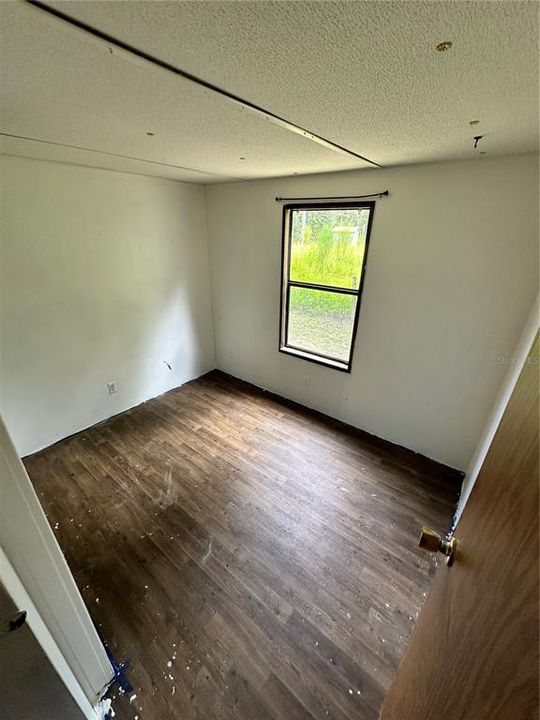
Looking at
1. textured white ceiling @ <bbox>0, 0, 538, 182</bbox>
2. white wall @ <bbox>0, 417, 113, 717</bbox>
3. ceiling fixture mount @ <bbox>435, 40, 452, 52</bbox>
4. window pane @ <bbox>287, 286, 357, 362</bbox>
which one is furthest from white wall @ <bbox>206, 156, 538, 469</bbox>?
white wall @ <bbox>0, 417, 113, 717</bbox>

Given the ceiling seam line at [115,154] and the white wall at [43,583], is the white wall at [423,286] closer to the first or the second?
the ceiling seam line at [115,154]

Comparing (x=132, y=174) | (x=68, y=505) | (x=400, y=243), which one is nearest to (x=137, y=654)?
(x=68, y=505)

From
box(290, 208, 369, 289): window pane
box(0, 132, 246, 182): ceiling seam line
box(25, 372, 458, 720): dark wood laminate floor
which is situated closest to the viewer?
box(25, 372, 458, 720): dark wood laminate floor

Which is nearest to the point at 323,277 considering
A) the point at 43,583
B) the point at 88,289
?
the point at 88,289

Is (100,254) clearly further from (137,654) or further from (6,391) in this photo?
(137,654)

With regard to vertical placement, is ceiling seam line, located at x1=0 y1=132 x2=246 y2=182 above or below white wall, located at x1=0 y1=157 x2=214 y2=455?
above

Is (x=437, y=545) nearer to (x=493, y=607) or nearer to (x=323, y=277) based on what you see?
(x=493, y=607)

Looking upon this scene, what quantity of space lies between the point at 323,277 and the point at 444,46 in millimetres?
2016

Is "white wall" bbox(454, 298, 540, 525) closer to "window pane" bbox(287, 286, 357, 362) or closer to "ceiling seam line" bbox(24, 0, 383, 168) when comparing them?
"window pane" bbox(287, 286, 357, 362)

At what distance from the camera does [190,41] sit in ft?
2.22

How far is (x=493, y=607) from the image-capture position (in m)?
0.48

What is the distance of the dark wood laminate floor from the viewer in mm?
1254

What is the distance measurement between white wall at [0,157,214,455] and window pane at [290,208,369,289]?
1258 millimetres

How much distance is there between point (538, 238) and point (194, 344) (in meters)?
3.28
